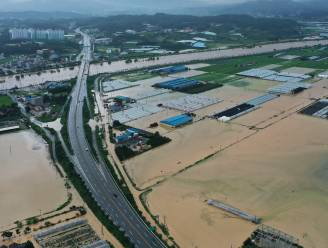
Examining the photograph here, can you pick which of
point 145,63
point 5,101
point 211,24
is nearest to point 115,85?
point 5,101

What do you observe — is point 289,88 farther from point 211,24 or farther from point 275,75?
point 211,24

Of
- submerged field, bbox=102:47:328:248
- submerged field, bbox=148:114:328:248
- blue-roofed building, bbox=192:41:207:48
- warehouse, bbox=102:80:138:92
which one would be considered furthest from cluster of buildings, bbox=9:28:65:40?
submerged field, bbox=148:114:328:248

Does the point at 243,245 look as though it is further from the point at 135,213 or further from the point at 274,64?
the point at 274,64

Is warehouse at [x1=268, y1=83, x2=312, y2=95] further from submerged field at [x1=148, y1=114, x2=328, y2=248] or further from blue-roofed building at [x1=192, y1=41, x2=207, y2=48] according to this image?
blue-roofed building at [x1=192, y1=41, x2=207, y2=48]

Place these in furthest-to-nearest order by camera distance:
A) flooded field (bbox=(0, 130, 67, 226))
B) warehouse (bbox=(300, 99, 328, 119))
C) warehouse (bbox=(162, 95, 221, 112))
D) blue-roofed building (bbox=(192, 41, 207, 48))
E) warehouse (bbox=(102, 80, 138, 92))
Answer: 1. blue-roofed building (bbox=(192, 41, 207, 48))
2. warehouse (bbox=(102, 80, 138, 92))
3. warehouse (bbox=(162, 95, 221, 112))
4. warehouse (bbox=(300, 99, 328, 119))
5. flooded field (bbox=(0, 130, 67, 226))

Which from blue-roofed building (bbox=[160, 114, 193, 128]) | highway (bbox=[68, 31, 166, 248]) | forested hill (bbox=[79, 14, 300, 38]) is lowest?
highway (bbox=[68, 31, 166, 248])
